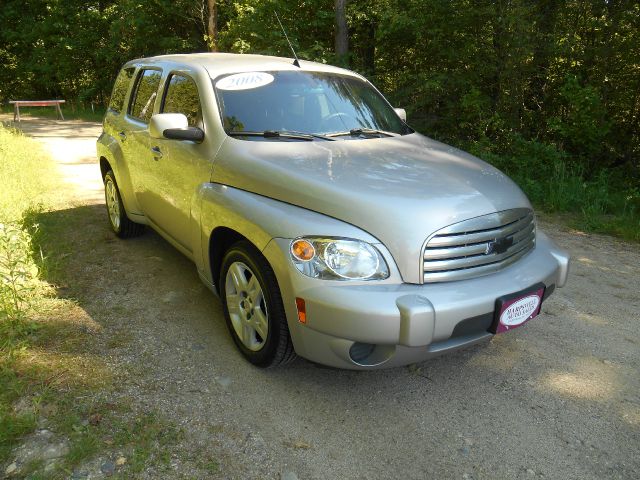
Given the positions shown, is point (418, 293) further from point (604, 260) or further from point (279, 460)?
point (604, 260)

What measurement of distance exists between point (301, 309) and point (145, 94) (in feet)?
9.79

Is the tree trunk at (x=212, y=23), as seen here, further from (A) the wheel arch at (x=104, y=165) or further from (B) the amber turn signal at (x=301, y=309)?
(B) the amber turn signal at (x=301, y=309)

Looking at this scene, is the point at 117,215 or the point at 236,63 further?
the point at 117,215

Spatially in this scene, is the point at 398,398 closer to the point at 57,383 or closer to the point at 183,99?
the point at 57,383

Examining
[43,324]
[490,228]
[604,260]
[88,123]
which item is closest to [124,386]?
[43,324]

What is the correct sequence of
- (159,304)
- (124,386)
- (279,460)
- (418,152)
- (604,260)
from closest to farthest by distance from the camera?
1. (279,460)
2. (124,386)
3. (418,152)
4. (159,304)
5. (604,260)

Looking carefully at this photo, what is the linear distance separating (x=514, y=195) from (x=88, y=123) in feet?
58.6

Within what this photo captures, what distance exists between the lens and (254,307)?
3064mm

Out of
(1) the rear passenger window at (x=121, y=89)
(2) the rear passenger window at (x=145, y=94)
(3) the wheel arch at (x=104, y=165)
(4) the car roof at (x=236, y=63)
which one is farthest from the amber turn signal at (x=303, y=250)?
(3) the wheel arch at (x=104, y=165)

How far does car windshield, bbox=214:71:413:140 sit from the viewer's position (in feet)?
11.5

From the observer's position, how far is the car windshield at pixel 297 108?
3.49 m

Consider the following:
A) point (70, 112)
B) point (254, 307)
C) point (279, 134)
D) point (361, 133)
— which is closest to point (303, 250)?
point (254, 307)

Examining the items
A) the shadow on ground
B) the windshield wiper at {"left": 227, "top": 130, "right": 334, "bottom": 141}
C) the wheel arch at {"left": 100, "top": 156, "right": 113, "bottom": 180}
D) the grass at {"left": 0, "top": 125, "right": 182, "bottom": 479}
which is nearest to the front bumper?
the shadow on ground

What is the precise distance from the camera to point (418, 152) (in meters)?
3.39
